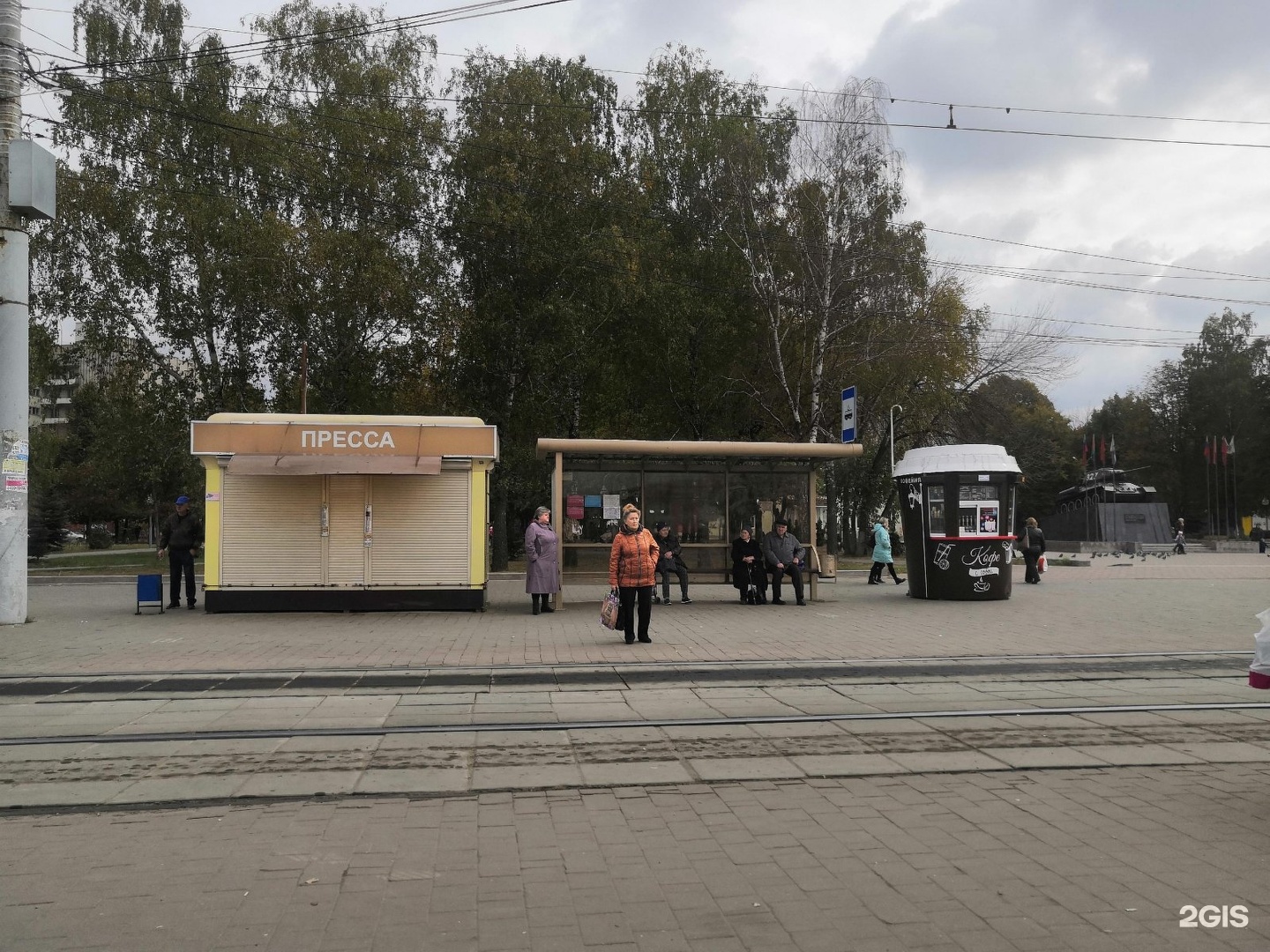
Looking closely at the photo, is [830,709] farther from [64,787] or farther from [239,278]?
[239,278]

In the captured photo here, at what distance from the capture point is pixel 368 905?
13.3ft

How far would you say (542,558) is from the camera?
53.2 feet

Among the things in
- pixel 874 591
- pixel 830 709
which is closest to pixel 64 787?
pixel 830 709

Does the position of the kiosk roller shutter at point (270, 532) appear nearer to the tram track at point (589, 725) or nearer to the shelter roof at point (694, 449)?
the shelter roof at point (694, 449)

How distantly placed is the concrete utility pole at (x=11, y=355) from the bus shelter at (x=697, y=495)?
7444 mm

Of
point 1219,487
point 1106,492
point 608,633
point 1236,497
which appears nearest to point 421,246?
point 608,633

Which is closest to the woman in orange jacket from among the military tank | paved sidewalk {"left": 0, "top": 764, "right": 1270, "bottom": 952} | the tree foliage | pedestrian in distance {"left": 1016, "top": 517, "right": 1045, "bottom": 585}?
paved sidewalk {"left": 0, "top": 764, "right": 1270, "bottom": 952}

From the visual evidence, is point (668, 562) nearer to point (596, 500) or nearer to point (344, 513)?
point (596, 500)

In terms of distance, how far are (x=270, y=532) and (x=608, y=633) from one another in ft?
19.3

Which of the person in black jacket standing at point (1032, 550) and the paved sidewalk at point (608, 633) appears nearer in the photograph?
the paved sidewalk at point (608, 633)

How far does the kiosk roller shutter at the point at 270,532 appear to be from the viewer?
52.6 feet

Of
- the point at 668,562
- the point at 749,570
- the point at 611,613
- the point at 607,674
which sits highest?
the point at 668,562

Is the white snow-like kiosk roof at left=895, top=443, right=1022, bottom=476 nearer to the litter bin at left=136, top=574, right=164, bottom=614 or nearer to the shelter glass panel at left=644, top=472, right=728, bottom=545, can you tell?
the shelter glass panel at left=644, top=472, right=728, bottom=545

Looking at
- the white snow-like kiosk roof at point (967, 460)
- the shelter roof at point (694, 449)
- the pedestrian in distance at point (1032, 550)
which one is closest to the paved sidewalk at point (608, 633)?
the white snow-like kiosk roof at point (967, 460)
